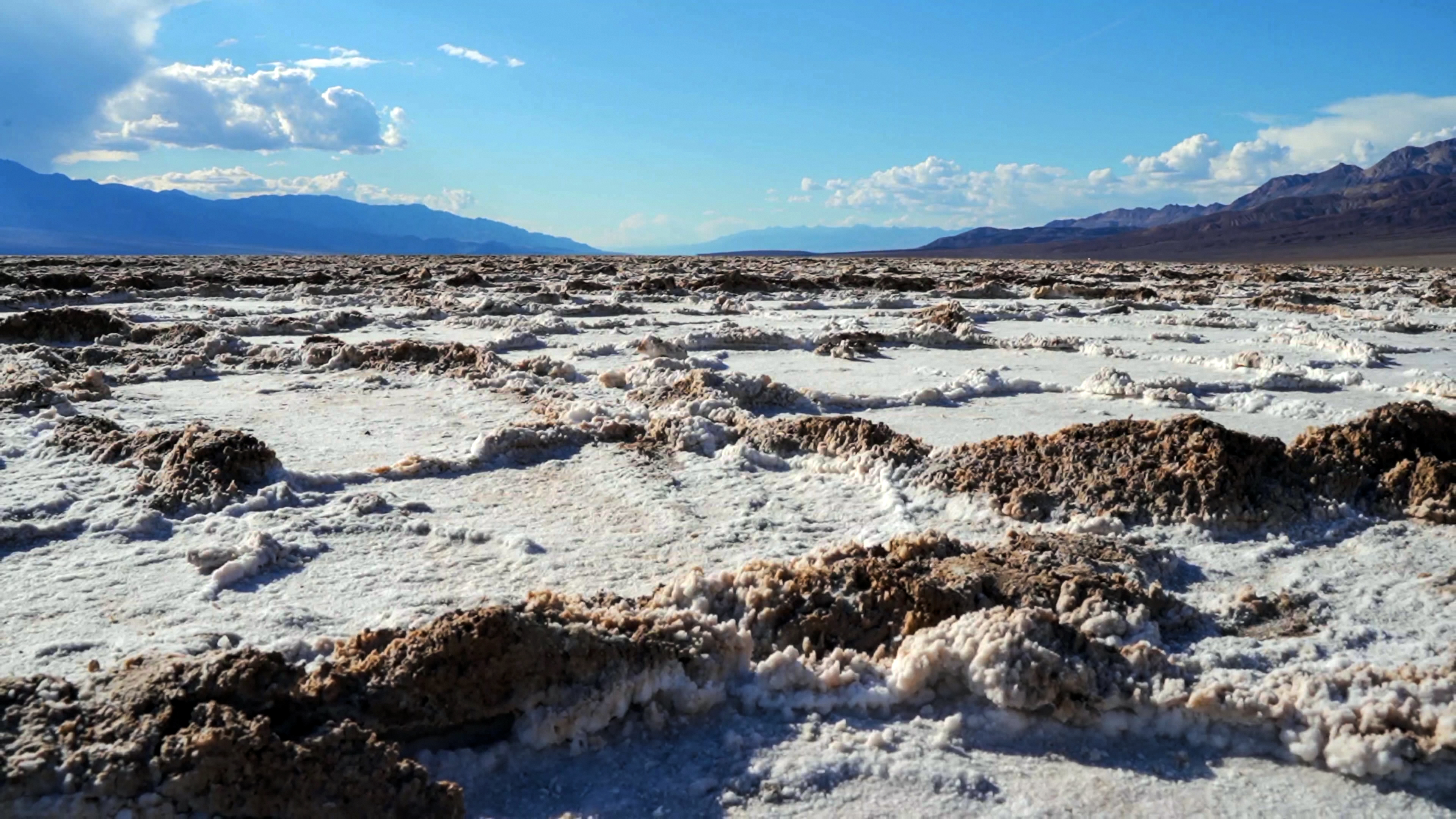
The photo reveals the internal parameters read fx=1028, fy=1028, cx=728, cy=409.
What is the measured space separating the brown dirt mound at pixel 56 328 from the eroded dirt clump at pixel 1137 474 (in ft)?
26.2

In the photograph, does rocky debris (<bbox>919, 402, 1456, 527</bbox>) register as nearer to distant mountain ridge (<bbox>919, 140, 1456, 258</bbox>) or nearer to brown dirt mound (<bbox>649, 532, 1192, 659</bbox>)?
brown dirt mound (<bbox>649, 532, 1192, 659</bbox>)

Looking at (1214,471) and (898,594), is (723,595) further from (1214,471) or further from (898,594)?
(1214,471)

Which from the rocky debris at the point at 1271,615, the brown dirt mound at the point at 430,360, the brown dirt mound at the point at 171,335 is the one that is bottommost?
the rocky debris at the point at 1271,615

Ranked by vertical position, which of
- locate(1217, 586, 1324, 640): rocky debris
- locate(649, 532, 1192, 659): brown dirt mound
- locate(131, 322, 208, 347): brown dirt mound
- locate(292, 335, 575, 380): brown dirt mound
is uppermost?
locate(131, 322, 208, 347): brown dirt mound

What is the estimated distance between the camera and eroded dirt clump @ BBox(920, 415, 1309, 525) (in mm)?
3256

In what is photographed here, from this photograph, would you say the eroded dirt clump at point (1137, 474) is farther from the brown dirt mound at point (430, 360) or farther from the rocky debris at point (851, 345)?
the rocky debris at point (851, 345)

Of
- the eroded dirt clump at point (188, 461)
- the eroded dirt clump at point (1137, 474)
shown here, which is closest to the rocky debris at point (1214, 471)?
the eroded dirt clump at point (1137, 474)

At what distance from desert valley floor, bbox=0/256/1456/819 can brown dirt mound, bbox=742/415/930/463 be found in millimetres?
23

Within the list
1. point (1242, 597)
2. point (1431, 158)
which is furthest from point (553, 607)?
point (1431, 158)

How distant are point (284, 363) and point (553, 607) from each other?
5427mm

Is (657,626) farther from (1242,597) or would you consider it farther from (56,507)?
(56,507)

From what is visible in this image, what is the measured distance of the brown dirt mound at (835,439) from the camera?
13.0 ft

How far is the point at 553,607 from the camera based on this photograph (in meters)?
2.37

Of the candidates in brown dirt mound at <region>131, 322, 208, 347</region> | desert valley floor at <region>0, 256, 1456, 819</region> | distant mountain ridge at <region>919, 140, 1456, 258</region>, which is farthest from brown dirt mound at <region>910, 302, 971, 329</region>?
distant mountain ridge at <region>919, 140, 1456, 258</region>
